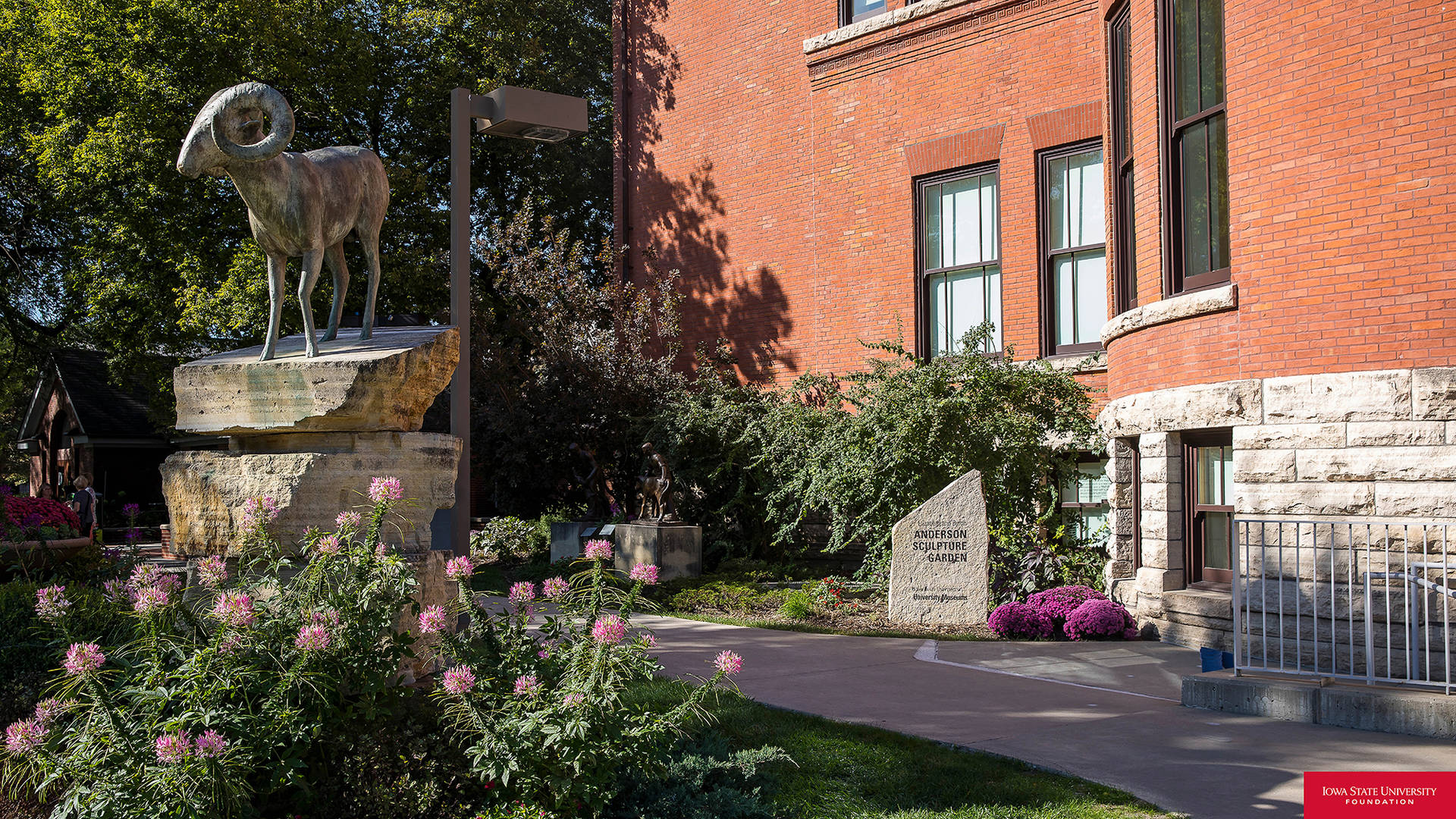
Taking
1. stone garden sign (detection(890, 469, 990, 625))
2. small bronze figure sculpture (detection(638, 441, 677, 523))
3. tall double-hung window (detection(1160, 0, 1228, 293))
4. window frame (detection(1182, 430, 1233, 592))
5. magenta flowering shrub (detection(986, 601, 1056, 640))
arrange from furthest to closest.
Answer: small bronze figure sculpture (detection(638, 441, 677, 523)), stone garden sign (detection(890, 469, 990, 625)), magenta flowering shrub (detection(986, 601, 1056, 640)), window frame (detection(1182, 430, 1233, 592)), tall double-hung window (detection(1160, 0, 1228, 293))

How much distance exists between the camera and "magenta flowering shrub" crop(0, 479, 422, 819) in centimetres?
378

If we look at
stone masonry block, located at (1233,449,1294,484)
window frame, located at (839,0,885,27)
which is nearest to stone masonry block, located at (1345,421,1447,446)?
stone masonry block, located at (1233,449,1294,484)

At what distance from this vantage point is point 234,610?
4.03 m

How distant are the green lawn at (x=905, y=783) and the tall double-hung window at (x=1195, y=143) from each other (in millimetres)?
5410

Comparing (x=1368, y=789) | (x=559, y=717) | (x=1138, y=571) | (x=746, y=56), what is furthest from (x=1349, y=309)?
(x=746, y=56)

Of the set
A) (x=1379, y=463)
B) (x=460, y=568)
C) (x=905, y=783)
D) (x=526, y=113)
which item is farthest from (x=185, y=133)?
(x=1379, y=463)

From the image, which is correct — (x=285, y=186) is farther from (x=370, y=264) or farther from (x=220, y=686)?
(x=220, y=686)

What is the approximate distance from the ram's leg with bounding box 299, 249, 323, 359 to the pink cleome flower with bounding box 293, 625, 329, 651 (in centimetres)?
206

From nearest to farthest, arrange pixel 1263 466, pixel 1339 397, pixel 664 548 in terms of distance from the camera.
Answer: pixel 1339 397 < pixel 1263 466 < pixel 664 548

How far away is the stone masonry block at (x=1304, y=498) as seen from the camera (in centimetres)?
789

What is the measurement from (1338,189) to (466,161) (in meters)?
6.77

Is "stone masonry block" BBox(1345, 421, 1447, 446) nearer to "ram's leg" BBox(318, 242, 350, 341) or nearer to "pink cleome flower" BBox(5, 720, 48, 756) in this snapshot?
"ram's leg" BBox(318, 242, 350, 341)

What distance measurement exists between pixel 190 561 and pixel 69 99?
16506 millimetres

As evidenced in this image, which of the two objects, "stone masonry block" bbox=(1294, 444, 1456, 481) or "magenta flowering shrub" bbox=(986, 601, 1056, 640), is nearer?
"stone masonry block" bbox=(1294, 444, 1456, 481)
